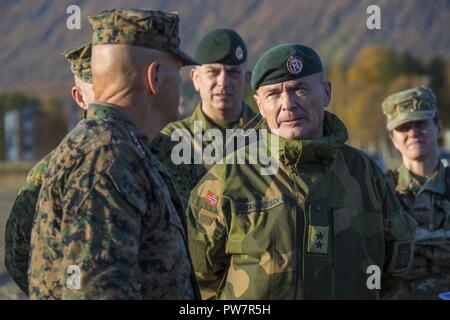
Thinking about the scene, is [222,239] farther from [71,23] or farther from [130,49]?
[71,23]

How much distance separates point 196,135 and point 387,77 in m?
87.7

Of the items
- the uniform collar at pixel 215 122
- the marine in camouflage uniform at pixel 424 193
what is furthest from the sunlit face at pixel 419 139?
the uniform collar at pixel 215 122

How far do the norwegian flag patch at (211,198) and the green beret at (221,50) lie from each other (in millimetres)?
2521

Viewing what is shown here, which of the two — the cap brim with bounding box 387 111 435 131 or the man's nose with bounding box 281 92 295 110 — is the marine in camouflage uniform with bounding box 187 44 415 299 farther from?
the cap brim with bounding box 387 111 435 131

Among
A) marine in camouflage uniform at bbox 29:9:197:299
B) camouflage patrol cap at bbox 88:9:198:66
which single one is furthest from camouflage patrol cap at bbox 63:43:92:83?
marine in camouflage uniform at bbox 29:9:197:299

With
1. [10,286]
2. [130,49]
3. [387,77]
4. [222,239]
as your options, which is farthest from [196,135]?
[387,77]

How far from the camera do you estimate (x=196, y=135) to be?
631 centimetres

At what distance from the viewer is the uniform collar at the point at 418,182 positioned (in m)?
5.97

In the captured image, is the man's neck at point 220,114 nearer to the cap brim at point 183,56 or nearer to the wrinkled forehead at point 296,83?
the wrinkled forehead at point 296,83

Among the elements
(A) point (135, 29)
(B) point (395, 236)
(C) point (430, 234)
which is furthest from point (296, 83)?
(C) point (430, 234)

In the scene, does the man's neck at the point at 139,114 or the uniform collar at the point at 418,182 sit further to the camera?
the uniform collar at the point at 418,182

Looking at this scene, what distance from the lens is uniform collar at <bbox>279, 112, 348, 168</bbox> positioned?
3996 millimetres

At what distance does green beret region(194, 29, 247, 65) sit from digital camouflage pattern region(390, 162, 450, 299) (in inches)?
59.7

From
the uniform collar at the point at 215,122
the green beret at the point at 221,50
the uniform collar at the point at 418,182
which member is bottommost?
the uniform collar at the point at 418,182
